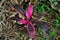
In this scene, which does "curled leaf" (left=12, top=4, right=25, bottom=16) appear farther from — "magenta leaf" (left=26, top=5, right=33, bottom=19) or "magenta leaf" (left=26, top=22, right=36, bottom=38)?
"magenta leaf" (left=26, top=22, right=36, bottom=38)

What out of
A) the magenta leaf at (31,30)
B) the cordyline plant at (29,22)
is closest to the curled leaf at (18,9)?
the cordyline plant at (29,22)

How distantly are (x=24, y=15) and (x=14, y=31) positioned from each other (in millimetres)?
198

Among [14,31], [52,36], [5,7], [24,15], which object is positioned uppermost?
[5,7]

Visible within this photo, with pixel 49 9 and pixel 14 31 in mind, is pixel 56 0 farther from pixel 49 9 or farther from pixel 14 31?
pixel 14 31

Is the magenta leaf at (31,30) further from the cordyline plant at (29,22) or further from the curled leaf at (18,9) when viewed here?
the curled leaf at (18,9)

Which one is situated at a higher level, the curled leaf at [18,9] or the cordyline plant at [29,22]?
the curled leaf at [18,9]

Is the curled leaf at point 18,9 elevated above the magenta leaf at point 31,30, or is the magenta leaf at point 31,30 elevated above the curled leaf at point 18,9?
the curled leaf at point 18,9

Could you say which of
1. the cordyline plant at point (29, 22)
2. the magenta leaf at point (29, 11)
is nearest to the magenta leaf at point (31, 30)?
the cordyline plant at point (29, 22)

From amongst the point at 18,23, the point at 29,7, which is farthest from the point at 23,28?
the point at 29,7

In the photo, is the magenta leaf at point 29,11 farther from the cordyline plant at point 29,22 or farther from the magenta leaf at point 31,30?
the magenta leaf at point 31,30

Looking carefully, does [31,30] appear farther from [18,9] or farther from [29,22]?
[18,9]

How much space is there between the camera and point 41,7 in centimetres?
186

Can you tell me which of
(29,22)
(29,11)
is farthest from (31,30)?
(29,11)

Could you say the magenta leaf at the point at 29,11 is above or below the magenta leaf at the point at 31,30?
above
